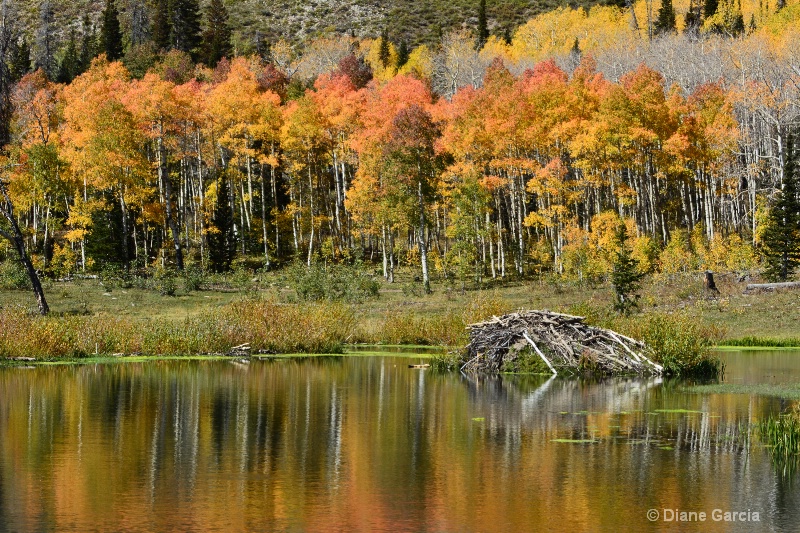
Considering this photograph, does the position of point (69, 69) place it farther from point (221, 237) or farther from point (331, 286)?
point (331, 286)

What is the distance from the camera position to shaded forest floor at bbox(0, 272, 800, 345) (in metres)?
45.7

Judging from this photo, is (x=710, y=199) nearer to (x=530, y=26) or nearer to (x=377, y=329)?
(x=377, y=329)

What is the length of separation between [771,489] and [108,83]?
8058 centimetres

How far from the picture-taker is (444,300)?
188 ft

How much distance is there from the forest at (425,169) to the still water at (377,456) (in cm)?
3516

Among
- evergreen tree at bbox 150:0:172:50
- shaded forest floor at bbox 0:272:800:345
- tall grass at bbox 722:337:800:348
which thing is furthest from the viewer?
evergreen tree at bbox 150:0:172:50

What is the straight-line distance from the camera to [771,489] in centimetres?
1548

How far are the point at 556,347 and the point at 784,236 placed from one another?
98.4ft

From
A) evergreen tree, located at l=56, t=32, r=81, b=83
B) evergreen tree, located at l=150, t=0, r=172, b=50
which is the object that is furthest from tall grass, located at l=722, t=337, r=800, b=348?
evergreen tree, located at l=150, t=0, r=172, b=50

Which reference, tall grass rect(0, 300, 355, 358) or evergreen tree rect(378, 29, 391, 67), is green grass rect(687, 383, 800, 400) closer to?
tall grass rect(0, 300, 355, 358)

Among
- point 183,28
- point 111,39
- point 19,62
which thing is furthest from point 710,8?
point 19,62

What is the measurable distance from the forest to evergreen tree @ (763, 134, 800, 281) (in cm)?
120

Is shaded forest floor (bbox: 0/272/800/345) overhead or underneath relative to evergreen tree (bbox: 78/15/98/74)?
underneath

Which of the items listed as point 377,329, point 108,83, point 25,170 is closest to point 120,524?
point 377,329
